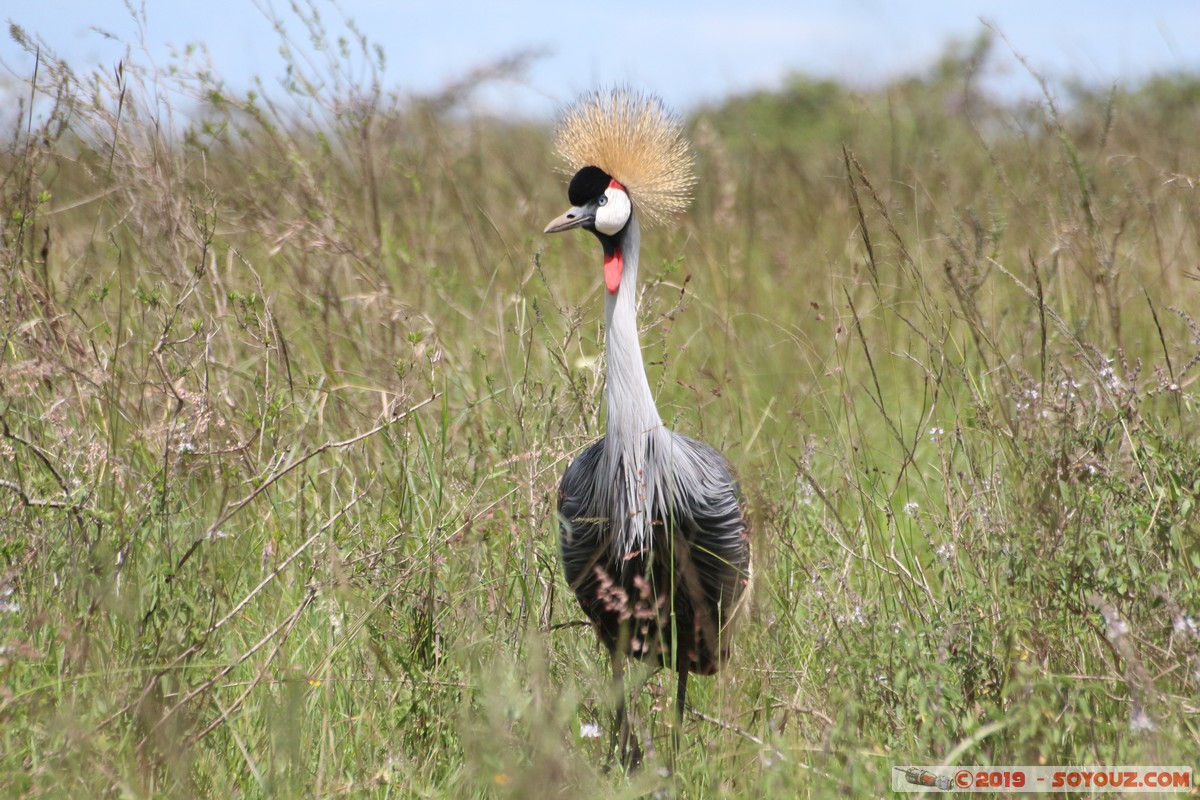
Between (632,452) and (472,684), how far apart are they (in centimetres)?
81

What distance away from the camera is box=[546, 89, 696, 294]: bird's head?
9.30ft

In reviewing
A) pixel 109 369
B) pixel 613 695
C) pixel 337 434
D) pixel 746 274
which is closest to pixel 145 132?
pixel 109 369

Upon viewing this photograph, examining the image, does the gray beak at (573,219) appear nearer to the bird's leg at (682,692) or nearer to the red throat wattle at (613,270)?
the red throat wattle at (613,270)

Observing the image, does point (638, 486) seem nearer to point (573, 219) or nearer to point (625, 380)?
point (625, 380)

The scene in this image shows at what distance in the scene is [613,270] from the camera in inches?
108

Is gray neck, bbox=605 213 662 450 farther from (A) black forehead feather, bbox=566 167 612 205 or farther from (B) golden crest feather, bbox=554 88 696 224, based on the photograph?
(B) golden crest feather, bbox=554 88 696 224

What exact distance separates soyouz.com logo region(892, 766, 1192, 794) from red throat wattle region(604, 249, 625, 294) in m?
1.29

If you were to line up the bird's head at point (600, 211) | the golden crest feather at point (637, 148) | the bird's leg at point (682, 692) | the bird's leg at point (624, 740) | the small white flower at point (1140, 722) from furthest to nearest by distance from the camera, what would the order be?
the golden crest feather at point (637, 148)
the bird's head at point (600, 211)
the bird's leg at point (682, 692)
the bird's leg at point (624, 740)
the small white flower at point (1140, 722)

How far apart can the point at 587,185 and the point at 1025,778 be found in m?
1.71

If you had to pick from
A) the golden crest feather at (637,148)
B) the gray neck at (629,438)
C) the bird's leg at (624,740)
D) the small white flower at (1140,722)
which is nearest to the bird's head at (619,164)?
the golden crest feather at (637,148)

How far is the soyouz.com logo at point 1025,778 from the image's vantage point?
5.87 feet

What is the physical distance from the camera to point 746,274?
4805mm

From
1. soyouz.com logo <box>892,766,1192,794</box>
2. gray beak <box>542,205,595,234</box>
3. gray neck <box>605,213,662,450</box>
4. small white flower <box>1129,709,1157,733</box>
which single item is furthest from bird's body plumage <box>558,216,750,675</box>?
small white flower <box>1129,709,1157,733</box>

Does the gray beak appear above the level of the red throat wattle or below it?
above
